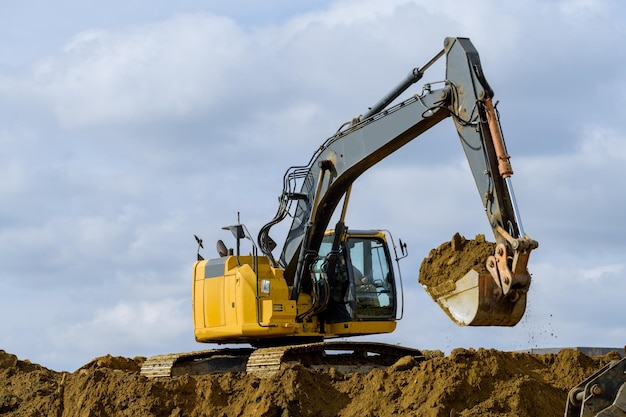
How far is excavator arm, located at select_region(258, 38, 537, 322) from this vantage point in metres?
12.7

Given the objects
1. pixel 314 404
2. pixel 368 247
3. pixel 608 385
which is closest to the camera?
pixel 608 385

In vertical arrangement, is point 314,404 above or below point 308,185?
below

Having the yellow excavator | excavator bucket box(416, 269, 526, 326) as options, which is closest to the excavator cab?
the yellow excavator

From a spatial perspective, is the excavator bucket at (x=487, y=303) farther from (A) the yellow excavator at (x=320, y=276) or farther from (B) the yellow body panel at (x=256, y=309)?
(B) the yellow body panel at (x=256, y=309)

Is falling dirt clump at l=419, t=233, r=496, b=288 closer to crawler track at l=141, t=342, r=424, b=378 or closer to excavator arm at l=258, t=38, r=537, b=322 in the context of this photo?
excavator arm at l=258, t=38, r=537, b=322

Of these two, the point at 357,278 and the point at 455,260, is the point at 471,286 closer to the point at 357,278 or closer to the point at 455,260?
the point at 455,260

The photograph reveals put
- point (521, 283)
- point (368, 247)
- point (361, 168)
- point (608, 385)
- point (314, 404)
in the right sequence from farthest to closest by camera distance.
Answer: point (368, 247) → point (361, 168) → point (314, 404) → point (521, 283) → point (608, 385)

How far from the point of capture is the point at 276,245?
16.7m

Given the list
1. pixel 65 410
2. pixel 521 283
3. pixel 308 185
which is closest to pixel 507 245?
pixel 521 283

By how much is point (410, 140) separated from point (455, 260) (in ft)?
6.34

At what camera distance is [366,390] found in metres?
14.0

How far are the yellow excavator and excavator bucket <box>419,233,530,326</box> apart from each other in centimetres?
36

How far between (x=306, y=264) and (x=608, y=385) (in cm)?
655

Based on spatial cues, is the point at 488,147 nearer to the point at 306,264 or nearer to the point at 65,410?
the point at 306,264
